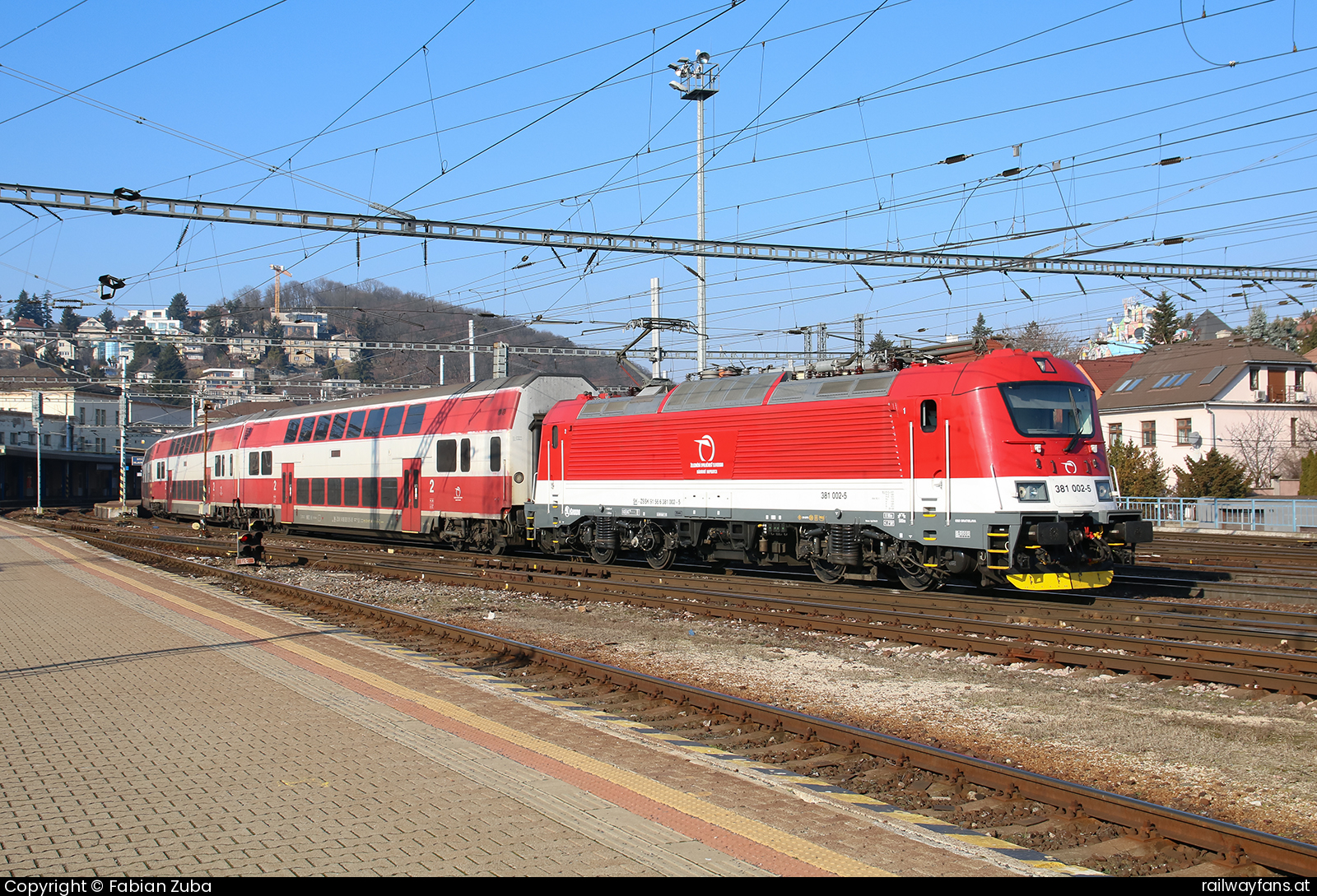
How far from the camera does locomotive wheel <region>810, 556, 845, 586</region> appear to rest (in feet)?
57.8

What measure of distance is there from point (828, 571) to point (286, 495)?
22.3 meters

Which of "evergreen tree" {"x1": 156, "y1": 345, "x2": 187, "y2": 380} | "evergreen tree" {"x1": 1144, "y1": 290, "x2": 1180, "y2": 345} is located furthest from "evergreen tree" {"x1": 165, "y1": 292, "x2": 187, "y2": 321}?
"evergreen tree" {"x1": 1144, "y1": 290, "x2": 1180, "y2": 345}

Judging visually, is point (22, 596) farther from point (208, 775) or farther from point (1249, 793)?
point (1249, 793)

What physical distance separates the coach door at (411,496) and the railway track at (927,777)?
15.1 m

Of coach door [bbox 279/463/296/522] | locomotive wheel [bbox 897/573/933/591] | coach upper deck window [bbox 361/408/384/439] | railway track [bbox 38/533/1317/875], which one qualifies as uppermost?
coach upper deck window [bbox 361/408/384/439]

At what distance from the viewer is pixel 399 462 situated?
27.6 meters

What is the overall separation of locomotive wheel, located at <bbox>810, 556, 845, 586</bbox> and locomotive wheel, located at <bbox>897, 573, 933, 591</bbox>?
1106 millimetres

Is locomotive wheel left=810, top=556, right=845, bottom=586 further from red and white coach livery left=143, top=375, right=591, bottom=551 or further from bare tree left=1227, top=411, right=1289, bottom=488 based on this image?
bare tree left=1227, top=411, right=1289, bottom=488

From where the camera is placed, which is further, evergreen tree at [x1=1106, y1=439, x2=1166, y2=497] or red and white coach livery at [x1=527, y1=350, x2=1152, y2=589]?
evergreen tree at [x1=1106, y1=439, x2=1166, y2=497]

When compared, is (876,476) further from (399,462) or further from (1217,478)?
(1217,478)

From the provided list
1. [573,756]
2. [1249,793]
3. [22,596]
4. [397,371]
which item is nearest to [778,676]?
[573,756]

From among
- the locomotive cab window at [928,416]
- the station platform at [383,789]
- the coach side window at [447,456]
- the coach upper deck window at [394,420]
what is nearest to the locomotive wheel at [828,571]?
the locomotive cab window at [928,416]

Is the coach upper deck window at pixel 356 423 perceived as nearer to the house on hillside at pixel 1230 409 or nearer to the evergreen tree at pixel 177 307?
the house on hillside at pixel 1230 409

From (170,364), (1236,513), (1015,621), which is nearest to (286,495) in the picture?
(1015,621)
